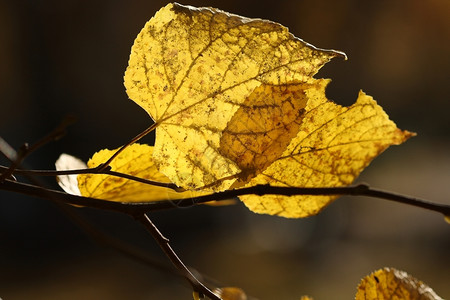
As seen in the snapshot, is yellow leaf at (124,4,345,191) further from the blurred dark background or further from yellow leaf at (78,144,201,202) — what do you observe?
the blurred dark background

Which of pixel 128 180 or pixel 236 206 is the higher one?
pixel 236 206

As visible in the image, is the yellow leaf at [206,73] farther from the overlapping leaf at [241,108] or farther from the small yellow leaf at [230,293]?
the small yellow leaf at [230,293]

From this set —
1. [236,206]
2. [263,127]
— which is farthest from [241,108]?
[236,206]

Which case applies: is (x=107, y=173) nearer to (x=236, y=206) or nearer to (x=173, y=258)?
(x=173, y=258)

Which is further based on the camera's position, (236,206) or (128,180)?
(236,206)

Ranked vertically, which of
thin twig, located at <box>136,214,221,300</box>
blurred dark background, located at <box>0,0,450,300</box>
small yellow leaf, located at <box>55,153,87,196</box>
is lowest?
thin twig, located at <box>136,214,221,300</box>

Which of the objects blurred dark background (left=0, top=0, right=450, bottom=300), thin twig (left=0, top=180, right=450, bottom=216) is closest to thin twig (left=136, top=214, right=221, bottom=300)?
thin twig (left=0, top=180, right=450, bottom=216)

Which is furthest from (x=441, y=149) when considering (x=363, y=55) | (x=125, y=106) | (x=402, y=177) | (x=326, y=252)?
(x=125, y=106)
